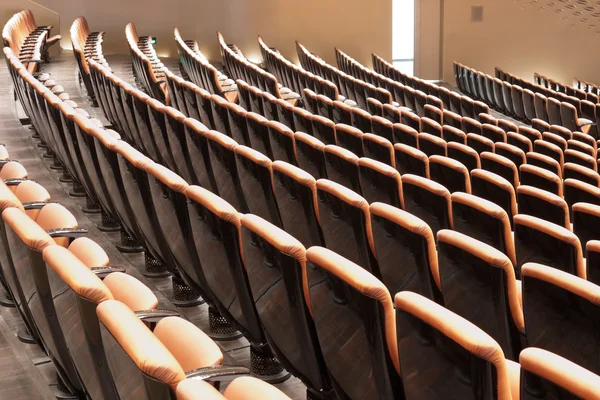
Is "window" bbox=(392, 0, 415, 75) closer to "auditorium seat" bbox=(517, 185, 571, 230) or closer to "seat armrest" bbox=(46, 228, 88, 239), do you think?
"auditorium seat" bbox=(517, 185, 571, 230)

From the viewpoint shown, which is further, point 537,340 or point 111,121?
point 111,121

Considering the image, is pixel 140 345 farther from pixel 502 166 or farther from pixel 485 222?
pixel 502 166

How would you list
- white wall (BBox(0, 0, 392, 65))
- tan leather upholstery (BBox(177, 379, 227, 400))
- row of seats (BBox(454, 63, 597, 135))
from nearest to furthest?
tan leather upholstery (BBox(177, 379, 227, 400))
row of seats (BBox(454, 63, 597, 135))
white wall (BBox(0, 0, 392, 65))

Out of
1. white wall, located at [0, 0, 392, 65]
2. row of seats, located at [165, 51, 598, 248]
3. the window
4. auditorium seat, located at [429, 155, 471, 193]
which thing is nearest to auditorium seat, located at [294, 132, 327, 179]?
row of seats, located at [165, 51, 598, 248]

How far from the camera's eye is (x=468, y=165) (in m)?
0.85

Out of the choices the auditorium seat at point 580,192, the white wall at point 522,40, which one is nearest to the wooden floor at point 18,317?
the auditorium seat at point 580,192

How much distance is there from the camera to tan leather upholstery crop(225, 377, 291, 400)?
0.86 feet

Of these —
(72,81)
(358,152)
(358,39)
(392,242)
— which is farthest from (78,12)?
(392,242)

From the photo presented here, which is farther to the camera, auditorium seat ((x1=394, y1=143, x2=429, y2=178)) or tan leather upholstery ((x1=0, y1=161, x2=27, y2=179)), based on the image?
auditorium seat ((x1=394, y1=143, x2=429, y2=178))

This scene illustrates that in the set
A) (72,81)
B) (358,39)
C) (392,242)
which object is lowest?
(358,39)

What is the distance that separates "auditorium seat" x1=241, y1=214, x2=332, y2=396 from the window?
8.02ft

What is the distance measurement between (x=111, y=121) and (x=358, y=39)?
1673 millimetres

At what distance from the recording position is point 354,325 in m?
0.34

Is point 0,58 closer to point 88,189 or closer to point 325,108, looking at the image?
point 325,108
